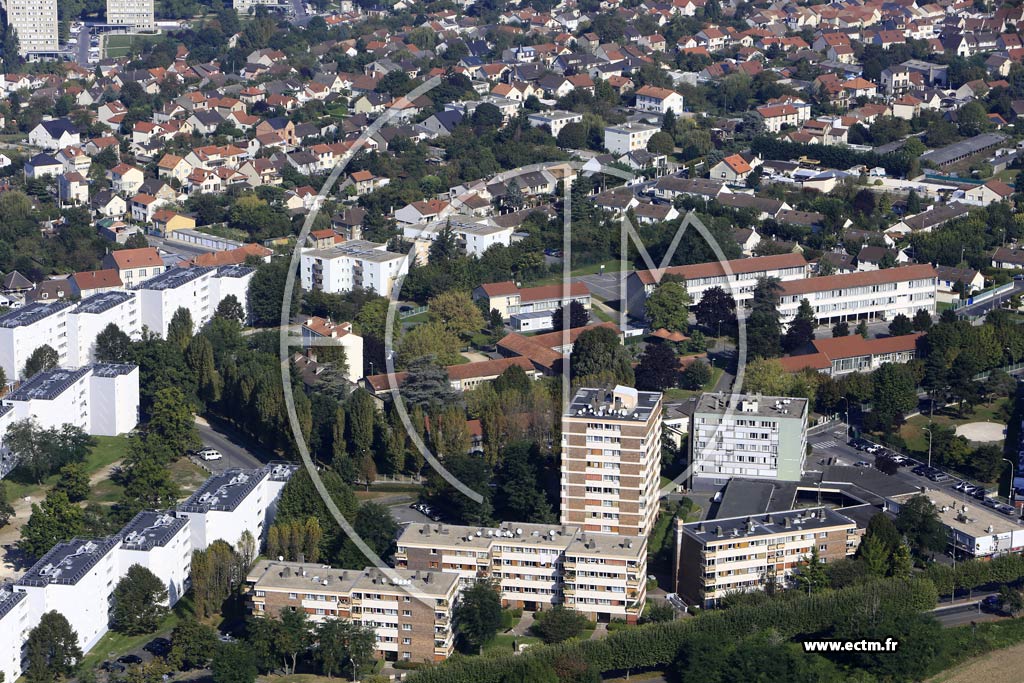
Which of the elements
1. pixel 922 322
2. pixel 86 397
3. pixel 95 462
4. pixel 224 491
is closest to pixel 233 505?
pixel 224 491

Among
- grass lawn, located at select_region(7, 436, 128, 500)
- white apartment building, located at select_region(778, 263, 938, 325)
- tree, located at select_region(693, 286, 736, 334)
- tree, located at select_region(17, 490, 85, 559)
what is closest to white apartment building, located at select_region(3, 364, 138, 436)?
grass lawn, located at select_region(7, 436, 128, 500)

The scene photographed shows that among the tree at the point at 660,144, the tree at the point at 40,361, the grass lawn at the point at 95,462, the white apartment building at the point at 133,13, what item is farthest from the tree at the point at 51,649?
the white apartment building at the point at 133,13

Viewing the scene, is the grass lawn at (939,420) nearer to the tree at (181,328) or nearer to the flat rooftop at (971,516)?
the flat rooftop at (971,516)

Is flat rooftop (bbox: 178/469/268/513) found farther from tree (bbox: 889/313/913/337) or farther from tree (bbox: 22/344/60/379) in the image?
tree (bbox: 889/313/913/337)

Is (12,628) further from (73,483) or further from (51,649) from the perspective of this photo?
(73,483)

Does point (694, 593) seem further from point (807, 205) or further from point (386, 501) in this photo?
point (807, 205)

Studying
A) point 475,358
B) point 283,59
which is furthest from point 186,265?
point 283,59
